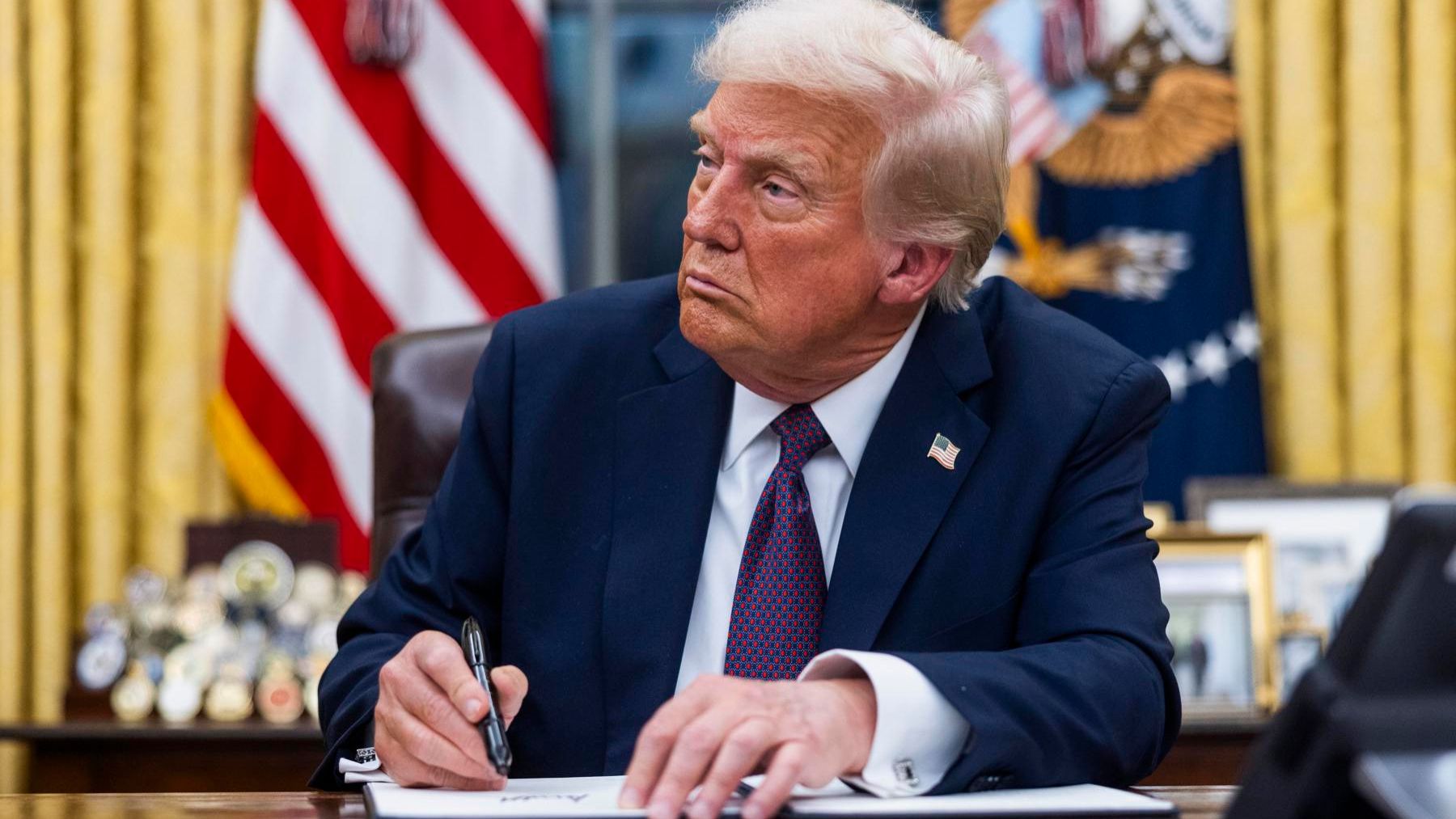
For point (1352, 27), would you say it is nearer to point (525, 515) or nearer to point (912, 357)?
point (912, 357)

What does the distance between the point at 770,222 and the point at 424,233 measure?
6.66ft

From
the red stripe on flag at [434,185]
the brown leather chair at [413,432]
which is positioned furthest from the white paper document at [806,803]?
the red stripe on flag at [434,185]

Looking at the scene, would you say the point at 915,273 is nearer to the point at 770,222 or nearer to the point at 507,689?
the point at 770,222

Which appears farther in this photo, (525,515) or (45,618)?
(45,618)

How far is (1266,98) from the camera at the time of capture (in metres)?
3.42

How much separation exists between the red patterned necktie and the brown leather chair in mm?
687

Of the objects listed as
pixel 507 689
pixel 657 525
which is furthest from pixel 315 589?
pixel 507 689

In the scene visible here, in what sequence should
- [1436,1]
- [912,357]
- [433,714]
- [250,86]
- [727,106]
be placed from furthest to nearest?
[250,86] < [1436,1] < [912,357] < [727,106] < [433,714]

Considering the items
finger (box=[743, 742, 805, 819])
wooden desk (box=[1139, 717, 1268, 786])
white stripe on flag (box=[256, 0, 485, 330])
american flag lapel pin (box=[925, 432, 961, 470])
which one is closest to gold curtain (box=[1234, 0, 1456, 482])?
wooden desk (box=[1139, 717, 1268, 786])

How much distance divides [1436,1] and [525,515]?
252cm

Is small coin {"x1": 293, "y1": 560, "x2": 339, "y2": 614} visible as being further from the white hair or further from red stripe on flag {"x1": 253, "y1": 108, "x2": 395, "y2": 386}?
the white hair

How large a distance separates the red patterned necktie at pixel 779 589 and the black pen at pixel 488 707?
0.31 meters

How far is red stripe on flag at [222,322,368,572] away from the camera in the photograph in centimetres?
337

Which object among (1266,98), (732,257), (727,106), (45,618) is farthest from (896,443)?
(45,618)
